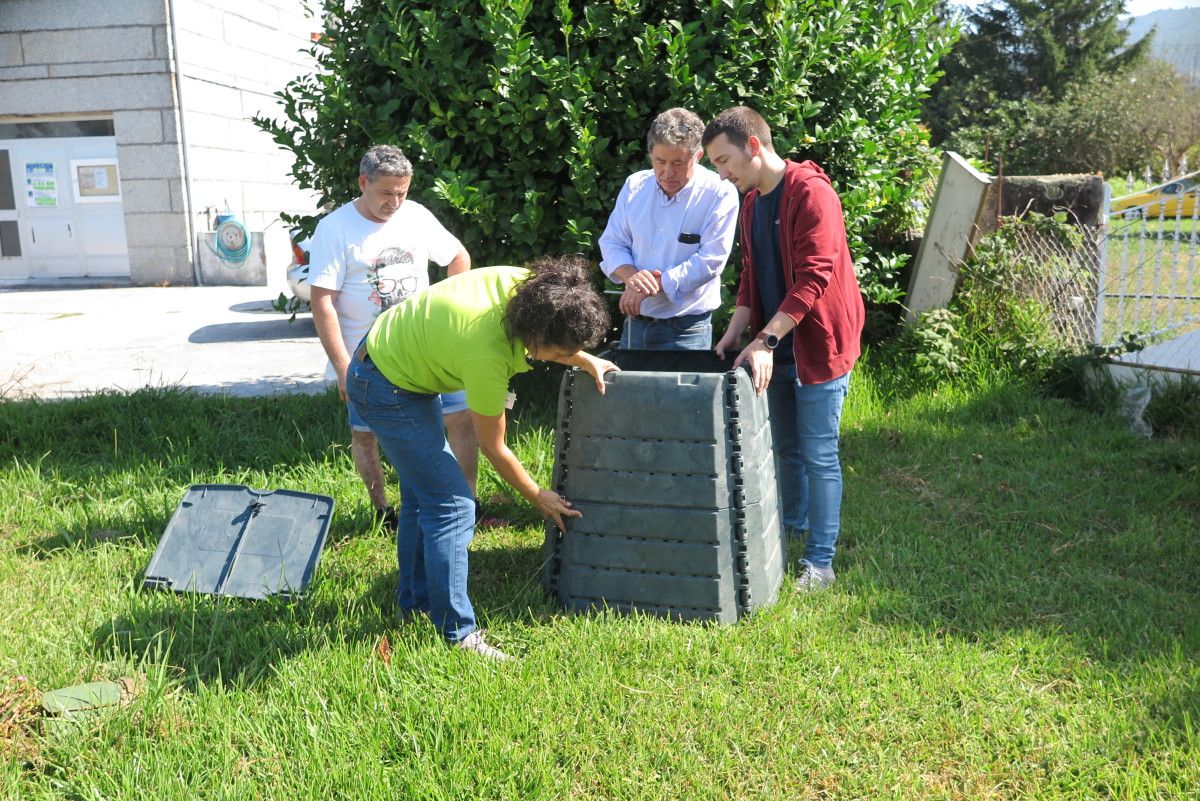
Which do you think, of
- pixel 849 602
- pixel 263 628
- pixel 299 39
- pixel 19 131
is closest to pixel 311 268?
pixel 263 628

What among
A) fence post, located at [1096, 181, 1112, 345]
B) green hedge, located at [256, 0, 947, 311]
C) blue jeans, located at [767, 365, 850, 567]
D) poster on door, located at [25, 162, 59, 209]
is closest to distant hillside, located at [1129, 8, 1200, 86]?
fence post, located at [1096, 181, 1112, 345]

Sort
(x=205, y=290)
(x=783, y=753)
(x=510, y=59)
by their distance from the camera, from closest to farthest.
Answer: (x=783, y=753) < (x=510, y=59) < (x=205, y=290)

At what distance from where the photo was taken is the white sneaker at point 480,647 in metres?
3.35

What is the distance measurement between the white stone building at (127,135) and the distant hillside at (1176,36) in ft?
124

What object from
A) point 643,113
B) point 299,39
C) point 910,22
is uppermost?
point 299,39

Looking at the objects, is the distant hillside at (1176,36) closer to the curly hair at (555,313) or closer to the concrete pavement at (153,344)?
the concrete pavement at (153,344)

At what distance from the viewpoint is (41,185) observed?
50.8 feet

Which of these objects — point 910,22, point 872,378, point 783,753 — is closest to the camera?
point 783,753

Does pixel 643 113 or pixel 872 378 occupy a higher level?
pixel 643 113

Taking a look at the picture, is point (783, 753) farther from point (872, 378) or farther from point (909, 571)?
point (872, 378)

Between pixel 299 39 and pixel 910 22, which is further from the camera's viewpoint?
pixel 299 39

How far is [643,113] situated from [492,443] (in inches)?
119

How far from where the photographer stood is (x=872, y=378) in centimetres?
660

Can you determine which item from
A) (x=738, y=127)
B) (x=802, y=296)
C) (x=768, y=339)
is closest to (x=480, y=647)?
(x=768, y=339)
